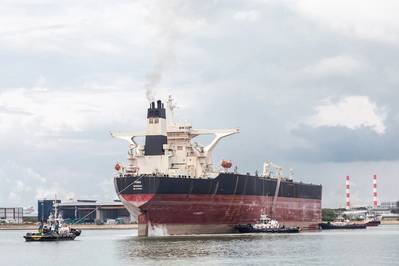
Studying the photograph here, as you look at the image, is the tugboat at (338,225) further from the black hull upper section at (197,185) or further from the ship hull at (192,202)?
the ship hull at (192,202)

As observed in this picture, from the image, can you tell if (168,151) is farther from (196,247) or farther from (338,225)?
(338,225)

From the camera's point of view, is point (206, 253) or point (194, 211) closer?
point (206, 253)

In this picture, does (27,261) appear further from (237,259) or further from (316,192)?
(316,192)

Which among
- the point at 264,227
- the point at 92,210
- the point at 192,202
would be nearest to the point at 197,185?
the point at 192,202

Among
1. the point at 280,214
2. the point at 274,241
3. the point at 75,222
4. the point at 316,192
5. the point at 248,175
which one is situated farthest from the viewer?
the point at 75,222

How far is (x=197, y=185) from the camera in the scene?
88.1m

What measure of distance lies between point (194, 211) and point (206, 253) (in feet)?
80.3

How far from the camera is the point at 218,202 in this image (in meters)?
91.6

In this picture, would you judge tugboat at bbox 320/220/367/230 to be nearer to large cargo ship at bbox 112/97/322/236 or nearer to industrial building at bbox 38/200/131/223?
large cargo ship at bbox 112/97/322/236

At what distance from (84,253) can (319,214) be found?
70849mm

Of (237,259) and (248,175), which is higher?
(248,175)

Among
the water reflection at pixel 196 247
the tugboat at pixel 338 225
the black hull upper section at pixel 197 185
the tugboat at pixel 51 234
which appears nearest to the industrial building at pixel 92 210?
the tugboat at pixel 338 225

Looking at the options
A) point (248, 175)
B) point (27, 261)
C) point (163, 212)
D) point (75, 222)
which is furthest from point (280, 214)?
point (75, 222)

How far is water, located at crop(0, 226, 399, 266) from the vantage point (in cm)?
5880
